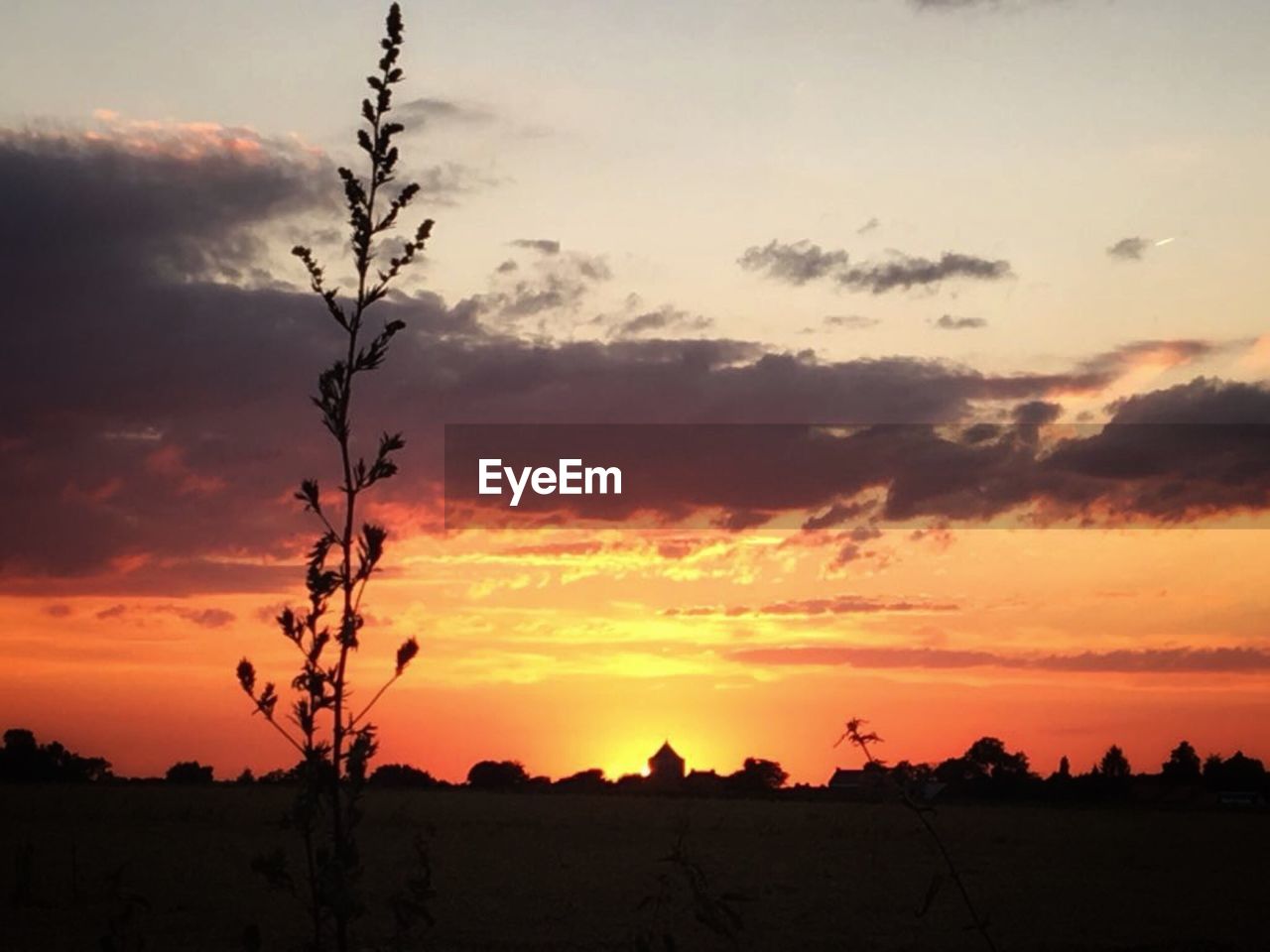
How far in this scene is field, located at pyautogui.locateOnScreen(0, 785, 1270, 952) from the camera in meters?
22.6

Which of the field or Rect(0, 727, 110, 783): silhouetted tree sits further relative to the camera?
Rect(0, 727, 110, 783): silhouetted tree

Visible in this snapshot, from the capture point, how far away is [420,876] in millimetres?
3529

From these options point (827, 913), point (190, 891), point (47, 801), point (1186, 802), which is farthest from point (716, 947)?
point (1186, 802)

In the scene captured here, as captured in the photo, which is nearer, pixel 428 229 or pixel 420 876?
pixel 420 876

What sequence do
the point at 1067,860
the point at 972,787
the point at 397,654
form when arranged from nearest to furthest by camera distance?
1. the point at 397,654
2. the point at 1067,860
3. the point at 972,787

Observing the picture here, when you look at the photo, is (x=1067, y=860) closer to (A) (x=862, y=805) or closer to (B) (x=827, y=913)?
(B) (x=827, y=913)

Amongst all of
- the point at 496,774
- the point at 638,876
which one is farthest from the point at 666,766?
the point at 638,876

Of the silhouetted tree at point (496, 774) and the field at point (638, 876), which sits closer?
the field at point (638, 876)

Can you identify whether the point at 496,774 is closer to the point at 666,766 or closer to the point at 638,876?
the point at 666,766

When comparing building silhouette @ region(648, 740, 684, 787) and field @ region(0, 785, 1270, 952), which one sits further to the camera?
building silhouette @ region(648, 740, 684, 787)

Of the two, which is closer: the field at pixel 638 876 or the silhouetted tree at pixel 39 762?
the field at pixel 638 876

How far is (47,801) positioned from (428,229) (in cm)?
5127

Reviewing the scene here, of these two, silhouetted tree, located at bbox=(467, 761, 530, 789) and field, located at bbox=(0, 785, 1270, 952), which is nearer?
field, located at bbox=(0, 785, 1270, 952)

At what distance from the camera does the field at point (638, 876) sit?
74.1 ft
